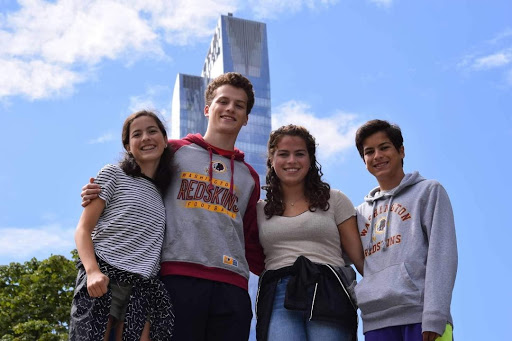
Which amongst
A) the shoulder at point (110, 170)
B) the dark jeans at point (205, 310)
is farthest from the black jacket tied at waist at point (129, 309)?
the shoulder at point (110, 170)

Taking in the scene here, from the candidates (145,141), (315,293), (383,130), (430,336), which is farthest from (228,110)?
(430,336)

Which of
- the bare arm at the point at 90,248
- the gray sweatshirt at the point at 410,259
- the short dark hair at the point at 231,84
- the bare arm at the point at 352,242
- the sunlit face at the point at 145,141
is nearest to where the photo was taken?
the bare arm at the point at 90,248

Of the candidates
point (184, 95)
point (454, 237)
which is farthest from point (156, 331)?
point (184, 95)

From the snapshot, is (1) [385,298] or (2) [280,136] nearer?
(1) [385,298]

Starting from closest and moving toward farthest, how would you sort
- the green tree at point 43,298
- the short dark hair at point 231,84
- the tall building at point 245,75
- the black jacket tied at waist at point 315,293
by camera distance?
the black jacket tied at waist at point 315,293
the short dark hair at point 231,84
the green tree at point 43,298
the tall building at point 245,75

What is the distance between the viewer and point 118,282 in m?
3.90

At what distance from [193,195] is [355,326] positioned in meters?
1.47

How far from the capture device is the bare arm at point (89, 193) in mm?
4059

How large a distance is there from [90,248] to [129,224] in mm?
291

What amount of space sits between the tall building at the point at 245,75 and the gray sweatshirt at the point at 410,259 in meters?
77.7

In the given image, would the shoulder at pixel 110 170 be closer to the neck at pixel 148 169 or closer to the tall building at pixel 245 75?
the neck at pixel 148 169

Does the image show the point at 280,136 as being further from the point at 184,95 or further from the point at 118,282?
Answer: the point at 184,95

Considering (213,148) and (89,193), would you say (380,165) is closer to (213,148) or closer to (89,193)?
(213,148)

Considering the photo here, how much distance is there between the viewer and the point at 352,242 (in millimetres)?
4594
